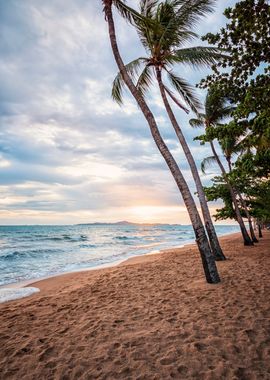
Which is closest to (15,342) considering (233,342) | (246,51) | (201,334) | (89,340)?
(89,340)

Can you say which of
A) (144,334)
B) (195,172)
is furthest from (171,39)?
(144,334)

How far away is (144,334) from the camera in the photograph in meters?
4.09

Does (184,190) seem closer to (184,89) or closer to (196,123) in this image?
(184,89)

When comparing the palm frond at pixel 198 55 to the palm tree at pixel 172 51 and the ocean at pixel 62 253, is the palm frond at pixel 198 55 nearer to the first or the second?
the palm tree at pixel 172 51

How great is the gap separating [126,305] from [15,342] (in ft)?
7.65

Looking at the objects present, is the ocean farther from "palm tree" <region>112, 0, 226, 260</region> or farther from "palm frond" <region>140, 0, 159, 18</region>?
"palm frond" <region>140, 0, 159, 18</region>

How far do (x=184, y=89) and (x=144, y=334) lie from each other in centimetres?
934

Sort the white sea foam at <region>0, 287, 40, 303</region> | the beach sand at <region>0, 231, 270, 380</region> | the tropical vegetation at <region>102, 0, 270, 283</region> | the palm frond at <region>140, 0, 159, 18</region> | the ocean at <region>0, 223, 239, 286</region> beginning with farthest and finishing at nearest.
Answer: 1. the ocean at <region>0, 223, 239, 286</region>
2. the palm frond at <region>140, 0, 159, 18</region>
3. the white sea foam at <region>0, 287, 40, 303</region>
4. the tropical vegetation at <region>102, 0, 270, 283</region>
5. the beach sand at <region>0, 231, 270, 380</region>

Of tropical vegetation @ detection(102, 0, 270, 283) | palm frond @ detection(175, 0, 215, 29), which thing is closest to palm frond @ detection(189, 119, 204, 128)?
tropical vegetation @ detection(102, 0, 270, 283)

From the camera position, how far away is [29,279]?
11484 millimetres

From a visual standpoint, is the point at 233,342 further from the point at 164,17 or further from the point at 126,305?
the point at 164,17

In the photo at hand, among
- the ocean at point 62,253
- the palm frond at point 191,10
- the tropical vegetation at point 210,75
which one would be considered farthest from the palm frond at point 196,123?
the ocean at point 62,253

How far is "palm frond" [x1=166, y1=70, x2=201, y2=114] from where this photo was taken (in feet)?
33.8

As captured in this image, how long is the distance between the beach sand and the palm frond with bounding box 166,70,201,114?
24.3ft
